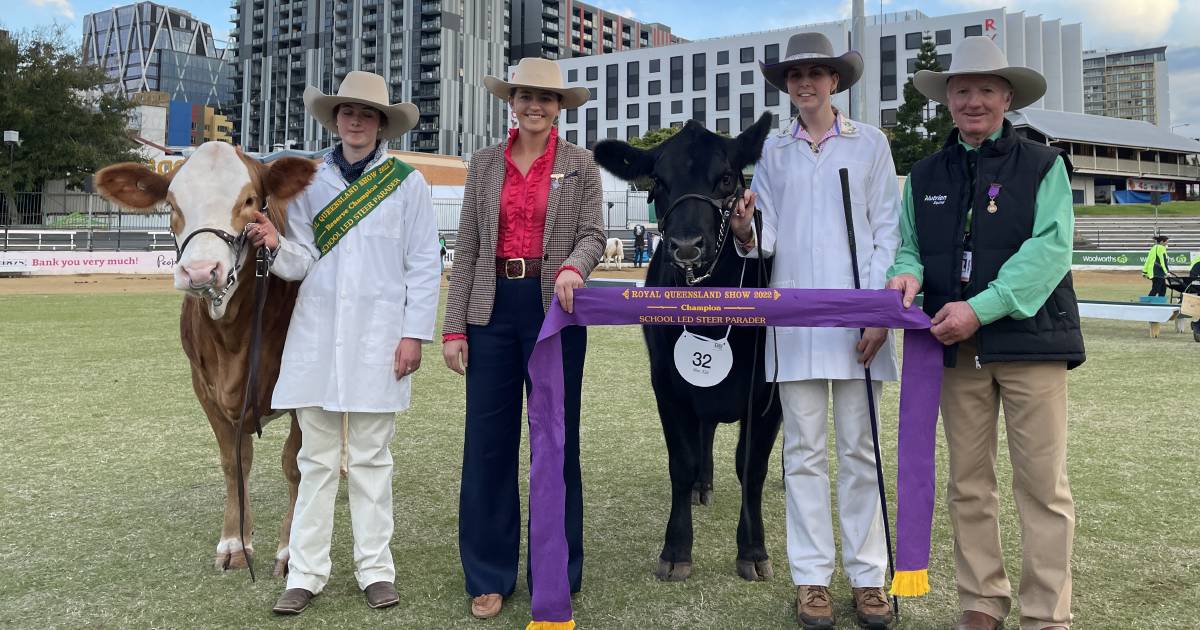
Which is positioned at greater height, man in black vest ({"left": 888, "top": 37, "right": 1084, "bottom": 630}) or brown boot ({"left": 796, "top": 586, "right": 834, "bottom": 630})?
man in black vest ({"left": 888, "top": 37, "right": 1084, "bottom": 630})

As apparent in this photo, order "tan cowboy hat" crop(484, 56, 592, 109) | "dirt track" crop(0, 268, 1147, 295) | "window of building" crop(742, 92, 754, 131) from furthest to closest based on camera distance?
"window of building" crop(742, 92, 754, 131) < "dirt track" crop(0, 268, 1147, 295) < "tan cowboy hat" crop(484, 56, 592, 109)

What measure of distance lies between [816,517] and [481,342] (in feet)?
5.17

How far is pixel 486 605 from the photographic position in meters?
3.43

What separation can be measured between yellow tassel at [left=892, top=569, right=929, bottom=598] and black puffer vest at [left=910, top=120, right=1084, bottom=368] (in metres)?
0.82

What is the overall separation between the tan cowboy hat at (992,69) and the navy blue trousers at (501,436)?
1872 mm

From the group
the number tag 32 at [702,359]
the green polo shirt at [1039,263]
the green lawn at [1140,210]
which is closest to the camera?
the green polo shirt at [1039,263]

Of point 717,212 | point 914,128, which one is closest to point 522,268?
point 717,212

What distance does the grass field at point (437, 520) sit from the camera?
3424 mm

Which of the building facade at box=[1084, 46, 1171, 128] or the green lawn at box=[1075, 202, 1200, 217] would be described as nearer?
the green lawn at box=[1075, 202, 1200, 217]

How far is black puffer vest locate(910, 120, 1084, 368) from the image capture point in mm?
3064

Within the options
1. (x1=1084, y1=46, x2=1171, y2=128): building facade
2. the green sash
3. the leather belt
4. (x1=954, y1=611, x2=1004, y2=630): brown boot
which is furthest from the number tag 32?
(x1=1084, y1=46, x2=1171, y2=128): building facade

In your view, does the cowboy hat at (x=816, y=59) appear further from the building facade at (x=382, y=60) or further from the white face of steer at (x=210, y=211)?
the building facade at (x=382, y=60)

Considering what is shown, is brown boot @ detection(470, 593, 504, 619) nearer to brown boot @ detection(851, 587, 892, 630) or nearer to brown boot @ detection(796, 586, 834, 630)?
brown boot @ detection(796, 586, 834, 630)

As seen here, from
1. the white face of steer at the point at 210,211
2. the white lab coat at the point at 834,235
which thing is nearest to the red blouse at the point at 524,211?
the white lab coat at the point at 834,235
